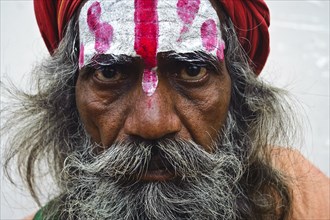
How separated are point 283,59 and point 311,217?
0.73m

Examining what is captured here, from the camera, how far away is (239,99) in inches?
70.2

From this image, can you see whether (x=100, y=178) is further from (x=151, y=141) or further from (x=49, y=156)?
(x=49, y=156)

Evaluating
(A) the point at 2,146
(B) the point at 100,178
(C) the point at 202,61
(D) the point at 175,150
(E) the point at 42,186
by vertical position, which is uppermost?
(C) the point at 202,61

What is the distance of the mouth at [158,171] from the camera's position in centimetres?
153

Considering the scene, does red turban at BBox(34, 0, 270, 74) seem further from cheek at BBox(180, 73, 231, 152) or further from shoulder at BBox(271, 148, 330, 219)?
shoulder at BBox(271, 148, 330, 219)

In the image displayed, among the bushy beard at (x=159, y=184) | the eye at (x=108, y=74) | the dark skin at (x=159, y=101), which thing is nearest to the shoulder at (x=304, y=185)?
the bushy beard at (x=159, y=184)

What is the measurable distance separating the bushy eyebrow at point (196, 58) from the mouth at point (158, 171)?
27 cm

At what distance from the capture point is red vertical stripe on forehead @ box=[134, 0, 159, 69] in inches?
59.2

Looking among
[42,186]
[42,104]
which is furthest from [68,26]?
[42,186]

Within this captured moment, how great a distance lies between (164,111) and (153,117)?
4cm

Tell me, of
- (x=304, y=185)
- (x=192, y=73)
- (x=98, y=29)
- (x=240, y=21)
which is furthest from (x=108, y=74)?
(x=304, y=185)

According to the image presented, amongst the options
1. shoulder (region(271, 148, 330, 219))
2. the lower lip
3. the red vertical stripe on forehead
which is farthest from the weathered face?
shoulder (region(271, 148, 330, 219))

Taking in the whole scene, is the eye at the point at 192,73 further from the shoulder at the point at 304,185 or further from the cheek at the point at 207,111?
the shoulder at the point at 304,185

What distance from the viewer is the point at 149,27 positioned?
152 cm
